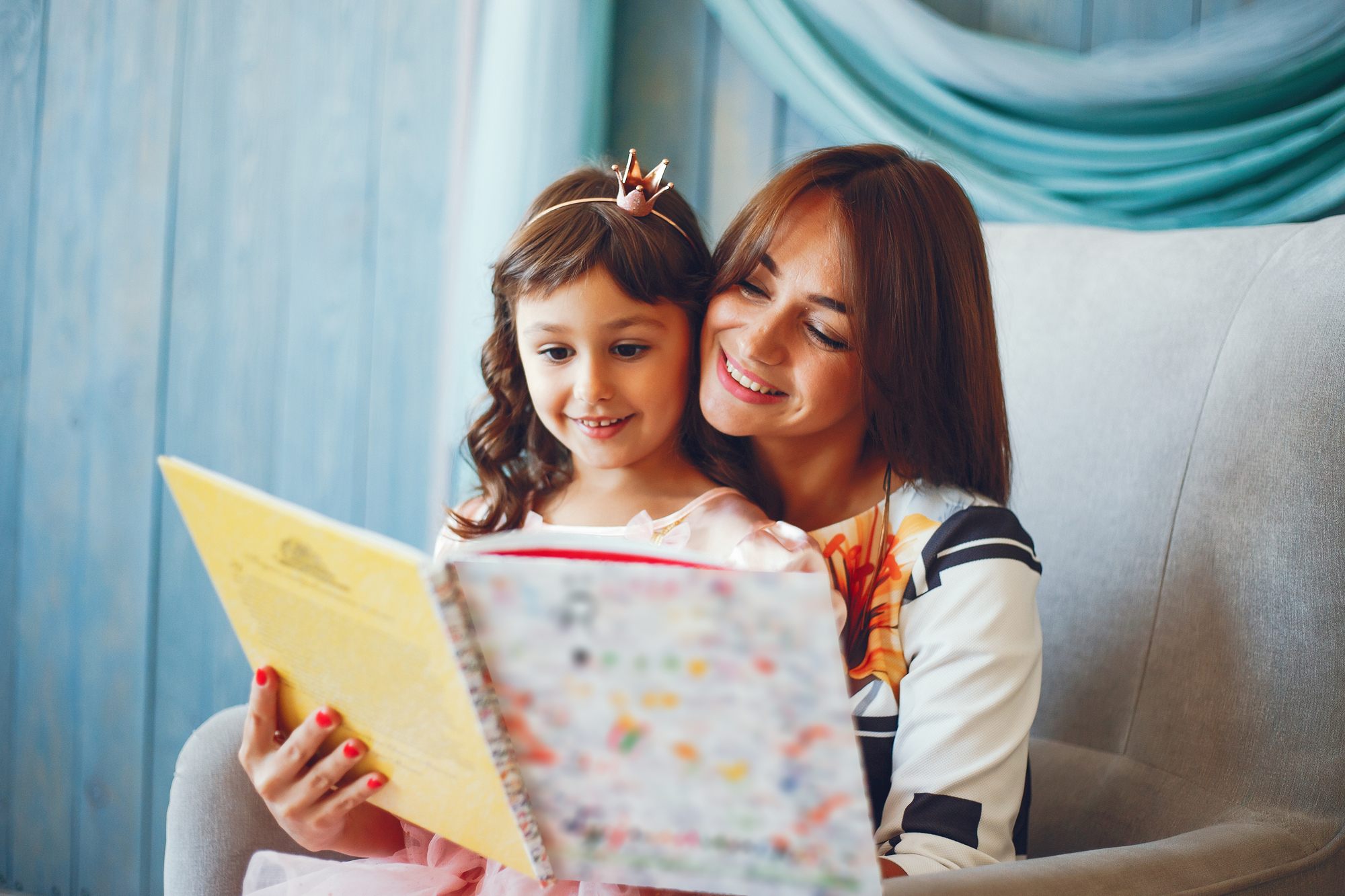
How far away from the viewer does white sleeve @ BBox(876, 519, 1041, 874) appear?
0.79 meters

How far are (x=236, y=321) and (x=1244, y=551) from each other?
1.81 m

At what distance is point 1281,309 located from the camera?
3.16 ft

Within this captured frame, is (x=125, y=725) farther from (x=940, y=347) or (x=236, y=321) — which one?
(x=940, y=347)

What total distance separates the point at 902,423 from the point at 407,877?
2.13 feet

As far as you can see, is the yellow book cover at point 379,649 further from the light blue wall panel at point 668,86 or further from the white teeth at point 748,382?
the light blue wall panel at point 668,86

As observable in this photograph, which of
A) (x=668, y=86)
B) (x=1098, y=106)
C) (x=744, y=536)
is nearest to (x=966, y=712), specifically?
(x=744, y=536)

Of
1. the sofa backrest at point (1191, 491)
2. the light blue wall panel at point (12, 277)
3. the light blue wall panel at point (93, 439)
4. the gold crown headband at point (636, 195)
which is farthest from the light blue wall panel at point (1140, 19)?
the light blue wall panel at point (12, 277)

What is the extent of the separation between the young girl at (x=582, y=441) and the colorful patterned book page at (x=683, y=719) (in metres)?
0.22

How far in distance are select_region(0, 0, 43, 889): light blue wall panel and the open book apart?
1671mm

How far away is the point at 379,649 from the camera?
1.90 ft

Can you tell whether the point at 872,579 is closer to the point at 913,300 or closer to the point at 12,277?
the point at 913,300

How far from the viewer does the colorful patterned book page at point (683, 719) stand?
485mm

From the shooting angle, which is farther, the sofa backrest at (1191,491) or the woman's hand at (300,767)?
the sofa backrest at (1191,491)

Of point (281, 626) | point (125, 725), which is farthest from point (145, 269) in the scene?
point (281, 626)
